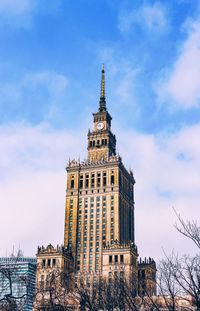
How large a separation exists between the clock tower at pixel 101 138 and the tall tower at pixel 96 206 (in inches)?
14.3

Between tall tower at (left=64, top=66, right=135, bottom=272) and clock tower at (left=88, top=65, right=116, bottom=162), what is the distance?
36 cm

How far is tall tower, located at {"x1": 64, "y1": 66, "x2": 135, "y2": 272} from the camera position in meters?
136

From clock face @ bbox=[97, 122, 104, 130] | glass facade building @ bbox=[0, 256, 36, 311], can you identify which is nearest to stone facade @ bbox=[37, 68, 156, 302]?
clock face @ bbox=[97, 122, 104, 130]

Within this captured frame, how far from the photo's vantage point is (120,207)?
465ft

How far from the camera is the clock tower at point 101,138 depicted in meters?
156

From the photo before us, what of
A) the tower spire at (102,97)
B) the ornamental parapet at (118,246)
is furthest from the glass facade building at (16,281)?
the tower spire at (102,97)

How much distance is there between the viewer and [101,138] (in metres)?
159

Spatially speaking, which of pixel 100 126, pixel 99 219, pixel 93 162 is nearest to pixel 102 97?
pixel 100 126

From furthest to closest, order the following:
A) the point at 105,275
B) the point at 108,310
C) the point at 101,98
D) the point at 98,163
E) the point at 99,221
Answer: the point at 101,98, the point at 98,163, the point at 99,221, the point at 105,275, the point at 108,310

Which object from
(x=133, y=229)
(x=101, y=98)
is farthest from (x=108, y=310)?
(x=101, y=98)

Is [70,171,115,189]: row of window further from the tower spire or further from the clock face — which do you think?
the tower spire

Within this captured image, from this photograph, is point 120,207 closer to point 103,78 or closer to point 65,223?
point 65,223

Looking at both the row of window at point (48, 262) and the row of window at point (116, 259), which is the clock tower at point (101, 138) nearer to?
the row of window at point (116, 259)

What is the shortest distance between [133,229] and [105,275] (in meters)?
35.8
